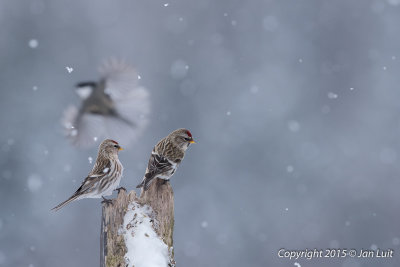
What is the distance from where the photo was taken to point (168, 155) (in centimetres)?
968

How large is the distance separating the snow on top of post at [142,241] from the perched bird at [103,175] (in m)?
0.87

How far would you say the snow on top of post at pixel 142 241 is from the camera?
7.48 m

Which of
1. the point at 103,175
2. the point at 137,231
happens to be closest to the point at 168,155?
the point at 103,175

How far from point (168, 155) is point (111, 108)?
1.46 meters

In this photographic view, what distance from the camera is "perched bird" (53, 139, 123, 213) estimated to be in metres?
8.63

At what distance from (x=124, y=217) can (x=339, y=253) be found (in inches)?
223

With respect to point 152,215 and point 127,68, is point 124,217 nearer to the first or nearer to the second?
Result: point 152,215

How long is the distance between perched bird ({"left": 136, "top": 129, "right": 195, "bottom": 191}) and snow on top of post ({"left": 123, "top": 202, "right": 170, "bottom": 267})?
41.1 inches

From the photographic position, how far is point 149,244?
7684mm

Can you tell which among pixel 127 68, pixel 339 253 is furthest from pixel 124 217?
pixel 339 253

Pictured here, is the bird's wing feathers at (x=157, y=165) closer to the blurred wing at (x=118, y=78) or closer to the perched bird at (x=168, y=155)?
the perched bird at (x=168, y=155)

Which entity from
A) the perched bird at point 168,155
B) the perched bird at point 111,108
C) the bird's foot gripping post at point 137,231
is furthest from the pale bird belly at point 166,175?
the perched bird at point 111,108

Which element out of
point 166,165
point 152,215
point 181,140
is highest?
point 181,140

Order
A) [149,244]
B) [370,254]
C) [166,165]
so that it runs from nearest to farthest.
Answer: [149,244] → [166,165] → [370,254]
